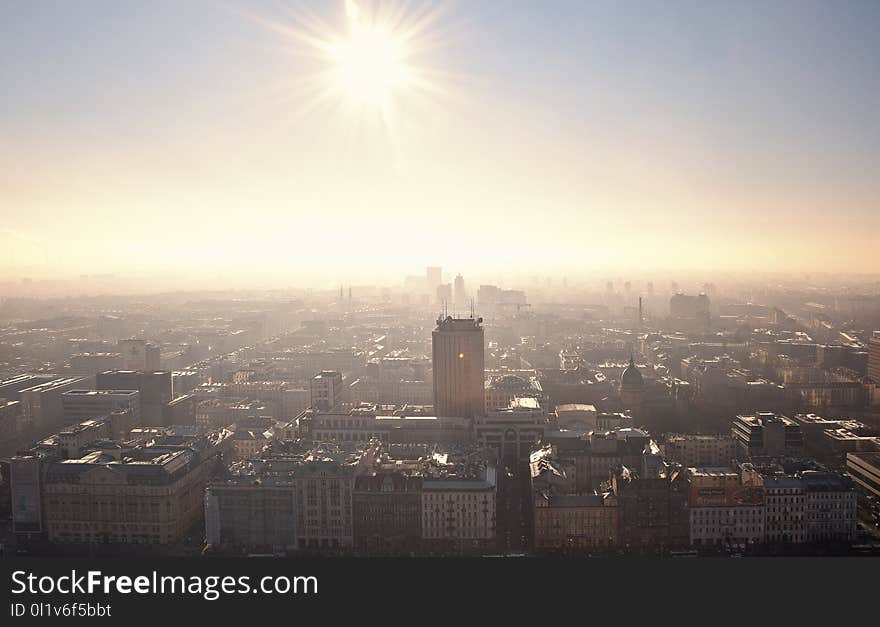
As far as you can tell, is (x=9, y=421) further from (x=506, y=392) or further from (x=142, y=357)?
(x=506, y=392)

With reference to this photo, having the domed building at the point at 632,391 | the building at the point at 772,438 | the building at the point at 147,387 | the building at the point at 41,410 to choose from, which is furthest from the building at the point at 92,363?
the building at the point at 772,438

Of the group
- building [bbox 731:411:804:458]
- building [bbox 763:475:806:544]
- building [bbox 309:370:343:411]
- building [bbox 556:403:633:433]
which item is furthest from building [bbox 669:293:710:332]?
building [bbox 763:475:806:544]

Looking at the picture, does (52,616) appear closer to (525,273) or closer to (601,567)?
(601,567)

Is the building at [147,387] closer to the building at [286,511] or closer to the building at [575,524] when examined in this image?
the building at [286,511]

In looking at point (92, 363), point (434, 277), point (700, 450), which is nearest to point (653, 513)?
point (700, 450)

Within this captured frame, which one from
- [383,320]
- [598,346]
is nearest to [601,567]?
[598,346]

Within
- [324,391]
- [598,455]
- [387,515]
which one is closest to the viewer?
[387,515]
